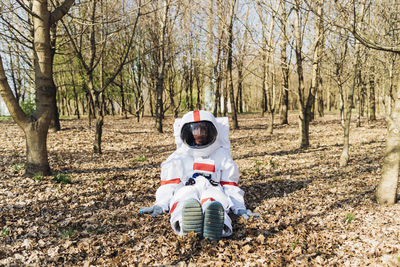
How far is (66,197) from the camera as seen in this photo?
555 centimetres

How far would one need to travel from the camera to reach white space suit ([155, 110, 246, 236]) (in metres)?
4.59

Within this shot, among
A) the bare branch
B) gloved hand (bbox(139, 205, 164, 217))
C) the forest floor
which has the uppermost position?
the bare branch

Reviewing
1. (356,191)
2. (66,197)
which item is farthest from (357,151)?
(66,197)

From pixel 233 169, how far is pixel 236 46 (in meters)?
12.5

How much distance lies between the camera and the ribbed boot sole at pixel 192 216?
11.9ft

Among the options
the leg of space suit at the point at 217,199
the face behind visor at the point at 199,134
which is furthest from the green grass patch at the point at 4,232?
the face behind visor at the point at 199,134

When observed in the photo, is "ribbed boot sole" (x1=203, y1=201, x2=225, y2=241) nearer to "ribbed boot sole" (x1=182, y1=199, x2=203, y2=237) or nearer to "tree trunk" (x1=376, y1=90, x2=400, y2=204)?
"ribbed boot sole" (x1=182, y1=199, x2=203, y2=237)

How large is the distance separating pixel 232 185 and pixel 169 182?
1.14 m

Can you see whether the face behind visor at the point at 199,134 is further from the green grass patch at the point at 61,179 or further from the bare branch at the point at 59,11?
the bare branch at the point at 59,11

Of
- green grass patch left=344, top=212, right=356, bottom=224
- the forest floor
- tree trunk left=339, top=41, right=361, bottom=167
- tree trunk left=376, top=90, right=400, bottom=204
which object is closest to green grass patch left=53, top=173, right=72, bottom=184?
the forest floor

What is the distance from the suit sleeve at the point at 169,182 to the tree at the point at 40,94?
3.57 m

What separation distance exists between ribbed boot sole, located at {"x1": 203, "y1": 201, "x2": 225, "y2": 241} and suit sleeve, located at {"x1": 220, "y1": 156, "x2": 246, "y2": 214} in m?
0.97

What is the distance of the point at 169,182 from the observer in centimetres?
468

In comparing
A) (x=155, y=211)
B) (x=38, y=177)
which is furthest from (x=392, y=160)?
(x=38, y=177)
